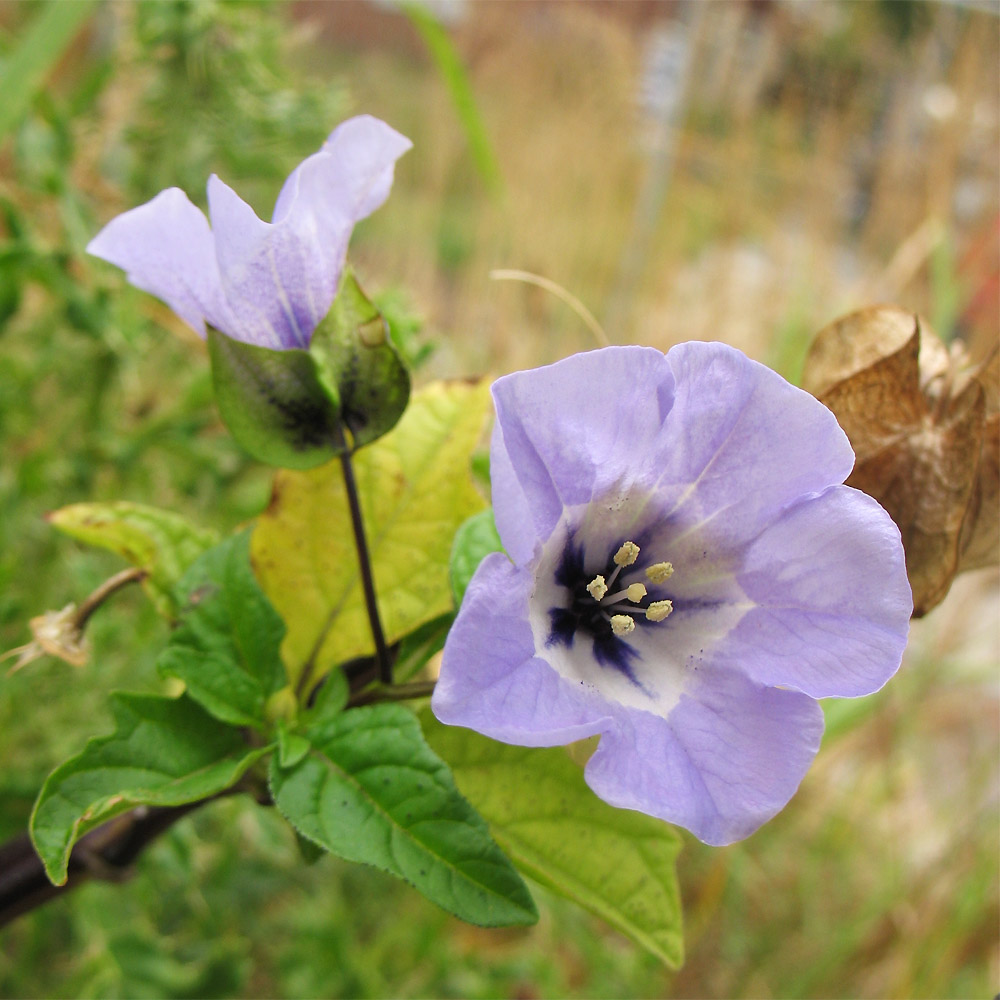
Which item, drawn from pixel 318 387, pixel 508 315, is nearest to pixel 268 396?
pixel 318 387

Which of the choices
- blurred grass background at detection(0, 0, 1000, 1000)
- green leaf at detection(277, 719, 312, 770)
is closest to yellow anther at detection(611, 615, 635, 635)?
green leaf at detection(277, 719, 312, 770)

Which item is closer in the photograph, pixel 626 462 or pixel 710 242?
pixel 626 462

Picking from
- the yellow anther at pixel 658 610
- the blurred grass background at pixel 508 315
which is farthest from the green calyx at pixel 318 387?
the blurred grass background at pixel 508 315

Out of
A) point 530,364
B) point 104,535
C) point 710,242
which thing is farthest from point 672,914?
point 710,242

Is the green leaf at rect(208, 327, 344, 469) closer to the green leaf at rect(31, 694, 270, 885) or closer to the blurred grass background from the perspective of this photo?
the green leaf at rect(31, 694, 270, 885)

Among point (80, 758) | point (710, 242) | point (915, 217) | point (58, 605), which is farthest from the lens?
point (710, 242)

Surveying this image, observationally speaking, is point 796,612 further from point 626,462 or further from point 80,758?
point 80,758

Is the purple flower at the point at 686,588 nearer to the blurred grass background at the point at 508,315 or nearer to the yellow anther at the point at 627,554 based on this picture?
the yellow anther at the point at 627,554
